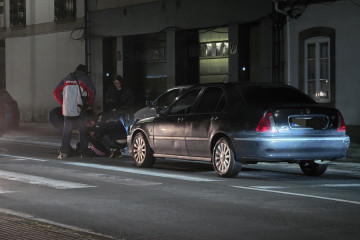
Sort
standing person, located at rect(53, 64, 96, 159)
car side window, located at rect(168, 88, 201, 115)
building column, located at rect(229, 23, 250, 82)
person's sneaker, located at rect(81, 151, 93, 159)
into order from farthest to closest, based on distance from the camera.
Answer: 1. building column, located at rect(229, 23, 250, 82)
2. person's sneaker, located at rect(81, 151, 93, 159)
3. standing person, located at rect(53, 64, 96, 159)
4. car side window, located at rect(168, 88, 201, 115)

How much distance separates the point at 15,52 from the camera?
40.1 m

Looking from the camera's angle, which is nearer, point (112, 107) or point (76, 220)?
point (76, 220)

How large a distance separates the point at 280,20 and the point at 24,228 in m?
20.1

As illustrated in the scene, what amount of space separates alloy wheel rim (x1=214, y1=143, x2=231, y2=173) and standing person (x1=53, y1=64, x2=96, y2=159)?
455 centimetres

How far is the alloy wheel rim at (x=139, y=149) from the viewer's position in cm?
1398

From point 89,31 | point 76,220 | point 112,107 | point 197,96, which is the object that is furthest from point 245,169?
point 89,31

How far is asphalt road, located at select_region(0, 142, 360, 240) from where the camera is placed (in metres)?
7.49

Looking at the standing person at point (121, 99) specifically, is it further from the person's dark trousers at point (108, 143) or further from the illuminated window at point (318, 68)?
the illuminated window at point (318, 68)

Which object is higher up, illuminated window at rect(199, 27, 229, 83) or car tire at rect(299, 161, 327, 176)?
illuminated window at rect(199, 27, 229, 83)

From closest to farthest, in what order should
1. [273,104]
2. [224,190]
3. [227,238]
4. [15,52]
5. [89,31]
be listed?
[227,238] < [224,190] < [273,104] < [89,31] < [15,52]

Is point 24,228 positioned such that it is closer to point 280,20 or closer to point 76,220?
point 76,220

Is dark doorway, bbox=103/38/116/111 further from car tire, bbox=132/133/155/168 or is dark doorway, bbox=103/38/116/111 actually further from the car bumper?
the car bumper

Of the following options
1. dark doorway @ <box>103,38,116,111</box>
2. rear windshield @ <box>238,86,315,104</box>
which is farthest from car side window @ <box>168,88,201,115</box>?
dark doorway @ <box>103,38,116,111</box>

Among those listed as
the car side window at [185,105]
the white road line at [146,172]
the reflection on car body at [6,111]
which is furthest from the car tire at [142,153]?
the reflection on car body at [6,111]
